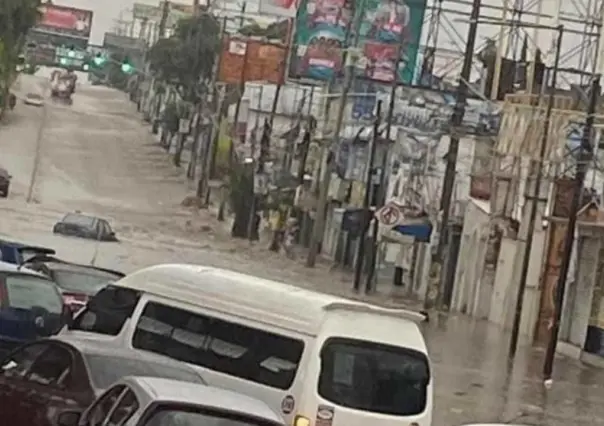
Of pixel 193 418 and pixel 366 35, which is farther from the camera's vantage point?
pixel 366 35

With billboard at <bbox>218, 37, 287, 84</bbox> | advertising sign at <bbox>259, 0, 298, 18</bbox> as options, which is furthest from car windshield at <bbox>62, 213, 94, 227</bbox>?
billboard at <bbox>218, 37, 287, 84</bbox>

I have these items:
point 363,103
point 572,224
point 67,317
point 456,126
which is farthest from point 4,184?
point 67,317

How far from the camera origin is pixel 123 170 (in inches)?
3789

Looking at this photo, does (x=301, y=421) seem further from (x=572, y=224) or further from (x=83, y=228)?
(x=83, y=228)

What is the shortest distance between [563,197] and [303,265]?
779 inches

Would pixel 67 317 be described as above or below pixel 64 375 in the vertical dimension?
below

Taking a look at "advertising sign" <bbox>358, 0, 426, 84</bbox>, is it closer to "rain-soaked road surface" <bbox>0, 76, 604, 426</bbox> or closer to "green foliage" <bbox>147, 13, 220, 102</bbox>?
"rain-soaked road surface" <bbox>0, 76, 604, 426</bbox>

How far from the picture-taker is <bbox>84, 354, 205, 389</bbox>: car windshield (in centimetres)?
1414

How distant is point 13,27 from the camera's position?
285 feet

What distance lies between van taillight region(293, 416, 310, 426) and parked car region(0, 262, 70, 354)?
581 cm

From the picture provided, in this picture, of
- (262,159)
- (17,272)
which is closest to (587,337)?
(17,272)

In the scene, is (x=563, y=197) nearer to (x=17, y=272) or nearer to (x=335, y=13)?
(x=335, y=13)

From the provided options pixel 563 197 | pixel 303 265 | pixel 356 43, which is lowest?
pixel 303 265

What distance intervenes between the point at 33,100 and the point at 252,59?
5782cm
